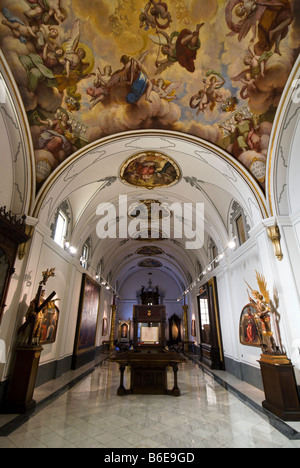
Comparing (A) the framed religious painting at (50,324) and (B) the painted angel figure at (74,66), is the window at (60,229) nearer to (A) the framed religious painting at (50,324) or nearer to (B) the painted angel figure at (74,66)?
(A) the framed religious painting at (50,324)

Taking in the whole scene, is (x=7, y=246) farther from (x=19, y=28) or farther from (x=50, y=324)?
(x=19, y=28)

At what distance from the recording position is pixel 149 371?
7.54 m

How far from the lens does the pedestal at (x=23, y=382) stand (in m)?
5.39

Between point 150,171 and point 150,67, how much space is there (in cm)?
417

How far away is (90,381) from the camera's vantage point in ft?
29.0

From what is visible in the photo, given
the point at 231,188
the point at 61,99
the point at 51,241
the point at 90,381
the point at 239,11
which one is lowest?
the point at 90,381

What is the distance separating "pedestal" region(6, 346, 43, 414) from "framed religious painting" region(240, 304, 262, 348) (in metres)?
7.15

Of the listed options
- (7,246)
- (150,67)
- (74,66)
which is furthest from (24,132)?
(150,67)

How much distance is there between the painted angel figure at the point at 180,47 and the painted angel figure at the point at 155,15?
15cm

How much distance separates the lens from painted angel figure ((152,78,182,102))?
20.9 ft

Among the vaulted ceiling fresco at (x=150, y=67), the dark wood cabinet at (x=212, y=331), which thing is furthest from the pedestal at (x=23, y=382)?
the dark wood cabinet at (x=212, y=331)

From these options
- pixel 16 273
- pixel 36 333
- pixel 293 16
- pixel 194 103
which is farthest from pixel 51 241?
pixel 293 16
